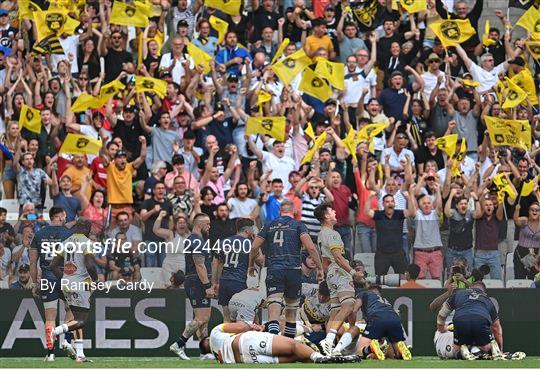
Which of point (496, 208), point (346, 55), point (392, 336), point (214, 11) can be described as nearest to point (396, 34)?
point (346, 55)

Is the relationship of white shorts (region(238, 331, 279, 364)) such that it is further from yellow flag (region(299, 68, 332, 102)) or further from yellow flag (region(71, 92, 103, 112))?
yellow flag (region(299, 68, 332, 102))

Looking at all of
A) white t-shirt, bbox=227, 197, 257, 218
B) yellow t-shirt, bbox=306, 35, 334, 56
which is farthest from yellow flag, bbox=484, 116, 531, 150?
white t-shirt, bbox=227, 197, 257, 218

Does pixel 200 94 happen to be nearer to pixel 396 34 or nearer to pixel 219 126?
pixel 219 126

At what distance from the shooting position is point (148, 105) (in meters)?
27.5

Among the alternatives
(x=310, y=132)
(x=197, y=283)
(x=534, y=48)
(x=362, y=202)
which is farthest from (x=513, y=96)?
(x=197, y=283)

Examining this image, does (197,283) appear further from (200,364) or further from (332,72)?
(332,72)

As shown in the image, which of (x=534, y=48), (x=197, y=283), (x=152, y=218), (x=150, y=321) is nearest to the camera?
(x=197, y=283)

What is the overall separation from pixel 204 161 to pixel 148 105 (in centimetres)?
138

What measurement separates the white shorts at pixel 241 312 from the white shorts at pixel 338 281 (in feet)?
3.80

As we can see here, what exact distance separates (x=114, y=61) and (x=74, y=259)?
21.0 ft

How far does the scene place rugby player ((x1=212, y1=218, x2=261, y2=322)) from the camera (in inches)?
912

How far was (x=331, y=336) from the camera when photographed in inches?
880

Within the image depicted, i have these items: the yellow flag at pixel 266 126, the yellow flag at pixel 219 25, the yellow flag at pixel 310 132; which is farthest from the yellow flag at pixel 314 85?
the yellow flag at pixel 219 25

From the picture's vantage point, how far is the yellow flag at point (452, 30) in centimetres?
2848
